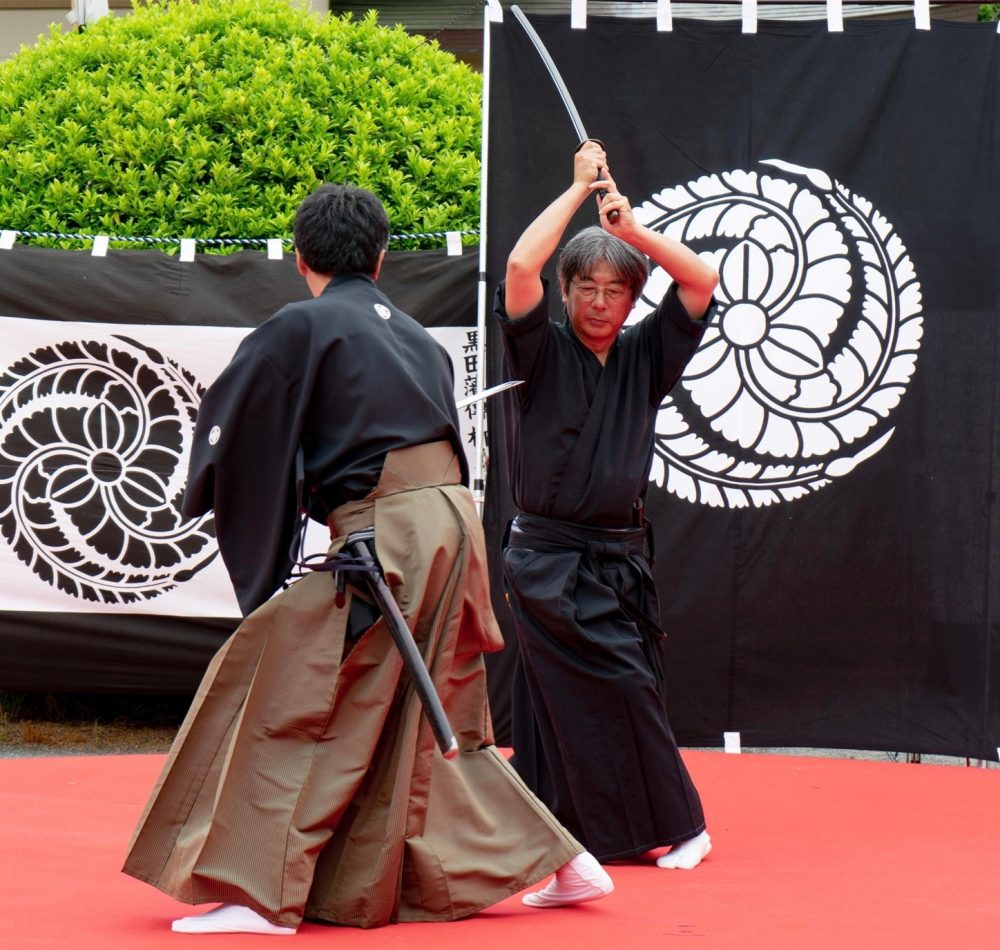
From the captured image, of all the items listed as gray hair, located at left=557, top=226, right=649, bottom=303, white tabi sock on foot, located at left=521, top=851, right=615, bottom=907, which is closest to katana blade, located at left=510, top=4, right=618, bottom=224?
gray hair, located at left=557, top=226, right=649, bottom=303

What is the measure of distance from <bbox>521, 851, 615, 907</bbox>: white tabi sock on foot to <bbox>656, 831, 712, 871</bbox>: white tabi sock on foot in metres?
0.53

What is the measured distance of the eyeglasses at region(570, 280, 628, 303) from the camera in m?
3.63

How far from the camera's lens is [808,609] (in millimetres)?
5039

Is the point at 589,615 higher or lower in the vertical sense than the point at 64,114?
lower

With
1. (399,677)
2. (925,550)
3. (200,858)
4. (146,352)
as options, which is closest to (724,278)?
(925,550)

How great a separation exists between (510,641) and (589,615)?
1.44 meters

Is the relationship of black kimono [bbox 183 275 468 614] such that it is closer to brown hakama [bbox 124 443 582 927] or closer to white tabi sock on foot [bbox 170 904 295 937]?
brown hakama [bbox 124 443 582 927]

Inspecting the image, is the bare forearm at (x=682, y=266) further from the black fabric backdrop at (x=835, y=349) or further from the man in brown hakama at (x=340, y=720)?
the black fabric backdrop at (x=835, y=349)

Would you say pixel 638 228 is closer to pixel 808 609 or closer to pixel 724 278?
pixel 724 278

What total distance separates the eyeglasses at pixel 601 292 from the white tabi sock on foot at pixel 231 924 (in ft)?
5.50

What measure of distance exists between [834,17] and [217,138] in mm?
2276

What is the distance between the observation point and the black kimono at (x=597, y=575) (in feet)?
11.9

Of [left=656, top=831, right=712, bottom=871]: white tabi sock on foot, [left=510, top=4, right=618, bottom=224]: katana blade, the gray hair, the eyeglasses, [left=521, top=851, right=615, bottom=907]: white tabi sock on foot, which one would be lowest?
[left=656, top=831, right=712, bottom=871]: white tabi sock on foot

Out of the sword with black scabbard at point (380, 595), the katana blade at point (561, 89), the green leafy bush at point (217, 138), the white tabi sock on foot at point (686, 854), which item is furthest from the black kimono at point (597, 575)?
the green leafy bush at point (217, 138)
